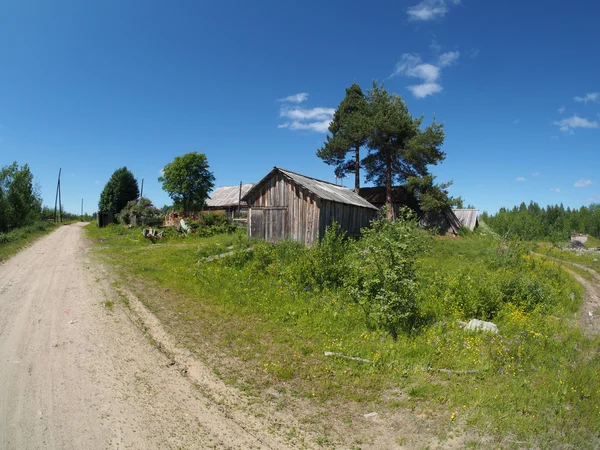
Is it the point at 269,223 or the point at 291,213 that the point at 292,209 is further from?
the point at 269,223

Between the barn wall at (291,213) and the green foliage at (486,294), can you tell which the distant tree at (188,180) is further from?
the green foliage at (486,294)

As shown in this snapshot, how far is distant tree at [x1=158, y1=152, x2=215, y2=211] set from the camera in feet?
124

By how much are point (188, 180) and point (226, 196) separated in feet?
22.0

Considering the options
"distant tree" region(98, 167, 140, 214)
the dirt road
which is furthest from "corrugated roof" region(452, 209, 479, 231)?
"distant tree" region(98, 167, 140, 214)

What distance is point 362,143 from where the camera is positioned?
31.8 meters

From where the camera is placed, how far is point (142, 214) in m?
31.8

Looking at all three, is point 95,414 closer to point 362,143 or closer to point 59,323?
point 59,323

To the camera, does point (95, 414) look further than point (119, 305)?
No

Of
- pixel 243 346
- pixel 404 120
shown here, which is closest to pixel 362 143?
pixel 404 120

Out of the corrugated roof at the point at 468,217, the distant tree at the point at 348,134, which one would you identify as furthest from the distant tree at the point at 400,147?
the corrugated roof at the point at 468,217

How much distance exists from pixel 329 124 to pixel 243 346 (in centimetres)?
3220

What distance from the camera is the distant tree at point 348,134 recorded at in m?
30.6

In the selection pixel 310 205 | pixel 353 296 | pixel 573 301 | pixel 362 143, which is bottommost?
pixel 573 301

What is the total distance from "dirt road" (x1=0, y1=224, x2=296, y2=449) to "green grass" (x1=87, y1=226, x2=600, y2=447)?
0.77 m
